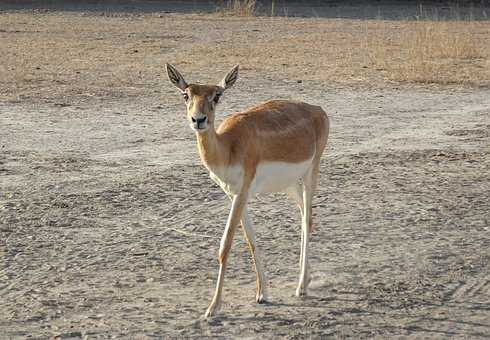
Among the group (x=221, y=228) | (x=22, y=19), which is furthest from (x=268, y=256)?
(x=22, y=19)

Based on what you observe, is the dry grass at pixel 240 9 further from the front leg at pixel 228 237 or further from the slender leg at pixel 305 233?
the front leg at pixel 228 237

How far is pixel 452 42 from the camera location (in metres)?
19.8

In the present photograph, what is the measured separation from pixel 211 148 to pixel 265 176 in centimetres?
44

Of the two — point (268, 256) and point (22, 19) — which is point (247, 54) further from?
point (268, 256)

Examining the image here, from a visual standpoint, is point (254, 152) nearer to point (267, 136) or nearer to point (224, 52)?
point (267, 136)

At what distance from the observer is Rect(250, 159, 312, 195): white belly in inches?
267

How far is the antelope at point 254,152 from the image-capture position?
6.55 m

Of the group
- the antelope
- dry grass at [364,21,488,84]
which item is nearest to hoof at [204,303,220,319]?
the antelope

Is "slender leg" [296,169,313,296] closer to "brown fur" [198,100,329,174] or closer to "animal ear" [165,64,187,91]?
"brown fur" [198,100,329,174]

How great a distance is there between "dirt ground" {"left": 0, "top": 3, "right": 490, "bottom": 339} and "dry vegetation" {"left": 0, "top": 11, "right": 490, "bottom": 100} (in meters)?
0.21

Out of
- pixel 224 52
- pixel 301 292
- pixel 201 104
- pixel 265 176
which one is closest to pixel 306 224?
pixel 301 292

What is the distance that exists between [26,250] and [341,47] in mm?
13610

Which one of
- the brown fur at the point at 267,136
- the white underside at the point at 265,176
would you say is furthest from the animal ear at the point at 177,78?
the white underside at the point at 265,176

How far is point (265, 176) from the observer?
6.81m
